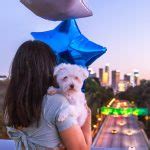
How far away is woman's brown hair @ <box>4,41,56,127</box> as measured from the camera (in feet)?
7.91

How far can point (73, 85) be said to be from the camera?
250 cm

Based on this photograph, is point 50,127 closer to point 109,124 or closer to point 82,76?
point 82,76

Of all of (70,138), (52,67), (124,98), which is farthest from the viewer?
(124,98)

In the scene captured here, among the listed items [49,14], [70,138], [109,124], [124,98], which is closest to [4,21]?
[49,14]

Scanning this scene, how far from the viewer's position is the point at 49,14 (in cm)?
359

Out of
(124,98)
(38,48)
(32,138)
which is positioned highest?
(38,48)

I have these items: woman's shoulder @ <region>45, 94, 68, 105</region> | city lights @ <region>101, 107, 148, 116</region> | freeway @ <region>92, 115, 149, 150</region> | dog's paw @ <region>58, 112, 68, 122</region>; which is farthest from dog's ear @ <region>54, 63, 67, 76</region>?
city lights @ <region>101, 107, 148, 116</region>

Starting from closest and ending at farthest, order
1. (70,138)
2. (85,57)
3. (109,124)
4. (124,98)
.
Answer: (70,138)
(85,57)
(109,124)
(124,98)

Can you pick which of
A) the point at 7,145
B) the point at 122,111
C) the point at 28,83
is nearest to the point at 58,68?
the point at 28,83

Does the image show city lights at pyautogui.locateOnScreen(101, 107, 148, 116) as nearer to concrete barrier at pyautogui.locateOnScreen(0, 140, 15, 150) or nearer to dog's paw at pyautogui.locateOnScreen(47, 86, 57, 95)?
concrete barrier at pyautogui.locateOnScreen(0, 140, 15, 150)

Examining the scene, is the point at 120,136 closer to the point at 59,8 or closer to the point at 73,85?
the point at 59,8

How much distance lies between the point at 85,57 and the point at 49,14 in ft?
1.34

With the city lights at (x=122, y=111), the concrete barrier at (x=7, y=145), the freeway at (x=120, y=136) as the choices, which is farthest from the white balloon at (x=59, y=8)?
the city lights at (x=122, y=111)

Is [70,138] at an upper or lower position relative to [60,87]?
lower
